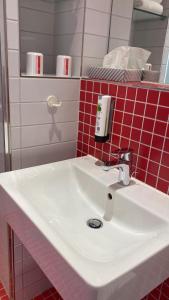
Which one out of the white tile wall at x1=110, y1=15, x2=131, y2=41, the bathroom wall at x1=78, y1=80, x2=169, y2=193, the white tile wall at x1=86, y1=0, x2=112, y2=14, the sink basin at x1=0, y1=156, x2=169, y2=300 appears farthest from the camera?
the white tile wall at x1=110, y1=15, x2=131, y2=41

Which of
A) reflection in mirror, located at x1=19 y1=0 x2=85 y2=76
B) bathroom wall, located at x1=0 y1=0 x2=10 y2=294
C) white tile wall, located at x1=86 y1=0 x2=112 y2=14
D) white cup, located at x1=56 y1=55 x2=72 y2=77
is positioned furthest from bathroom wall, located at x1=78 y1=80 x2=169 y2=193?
bathroom wall, located at x1=0 y1=0 x2=10 y2=294

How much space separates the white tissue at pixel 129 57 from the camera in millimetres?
1204

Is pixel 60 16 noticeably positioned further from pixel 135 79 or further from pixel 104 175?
pixel 104 175

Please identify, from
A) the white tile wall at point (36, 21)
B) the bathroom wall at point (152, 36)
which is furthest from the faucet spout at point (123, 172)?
the white tile wall at point (36, 21)

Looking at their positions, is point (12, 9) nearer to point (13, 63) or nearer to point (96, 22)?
point (13, 63)

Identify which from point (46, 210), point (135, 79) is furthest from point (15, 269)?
point (135, 79)

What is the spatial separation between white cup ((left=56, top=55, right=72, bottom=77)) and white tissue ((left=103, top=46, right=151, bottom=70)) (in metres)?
0.20

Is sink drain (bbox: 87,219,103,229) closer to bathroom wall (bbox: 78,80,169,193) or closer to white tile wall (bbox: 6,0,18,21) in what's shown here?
bathroom wall (bbox: 78,80,169,193)

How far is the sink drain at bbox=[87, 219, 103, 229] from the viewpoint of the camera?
0.98 meters

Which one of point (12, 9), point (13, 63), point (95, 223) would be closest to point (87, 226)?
point (95, 223)

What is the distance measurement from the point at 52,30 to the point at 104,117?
66 cm

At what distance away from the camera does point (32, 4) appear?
1305 millimetres

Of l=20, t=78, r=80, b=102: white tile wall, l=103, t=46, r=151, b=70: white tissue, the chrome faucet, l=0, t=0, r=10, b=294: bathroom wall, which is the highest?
l=103, t=46, r=151, b=70: white tissue

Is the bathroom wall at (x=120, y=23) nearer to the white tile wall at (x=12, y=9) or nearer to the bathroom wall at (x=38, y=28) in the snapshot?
Answer: the bathroom wall at (x=38, y=28)
